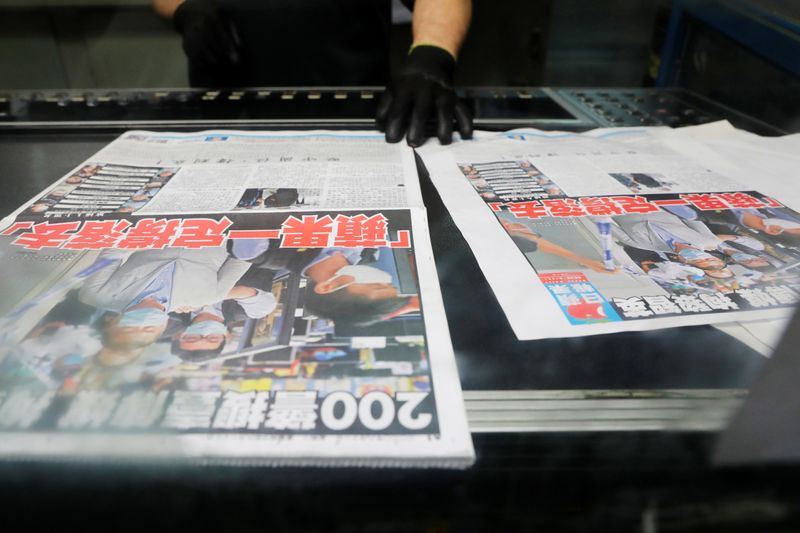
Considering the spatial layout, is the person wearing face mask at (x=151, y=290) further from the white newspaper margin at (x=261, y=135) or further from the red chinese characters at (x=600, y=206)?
the red chinese characters at (x=600, y=206)

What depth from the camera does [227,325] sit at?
0.37 meters

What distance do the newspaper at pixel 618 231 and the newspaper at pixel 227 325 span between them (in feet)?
0.27

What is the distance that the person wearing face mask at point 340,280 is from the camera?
0.39 meters

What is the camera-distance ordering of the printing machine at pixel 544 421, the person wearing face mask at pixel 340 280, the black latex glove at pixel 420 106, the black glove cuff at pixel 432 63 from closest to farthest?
the printing machine at pixel 544 421, the person wearing face mask at pixel 340 280, the black latex glove at pixel 420 106, the black glove cuff at pixel 432 63

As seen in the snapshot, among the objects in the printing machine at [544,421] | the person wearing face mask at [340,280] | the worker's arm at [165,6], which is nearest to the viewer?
the printing machine at [544,421]

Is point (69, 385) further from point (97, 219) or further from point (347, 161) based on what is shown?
point (347, 161)

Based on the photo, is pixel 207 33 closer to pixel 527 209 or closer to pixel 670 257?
pixel 527 209

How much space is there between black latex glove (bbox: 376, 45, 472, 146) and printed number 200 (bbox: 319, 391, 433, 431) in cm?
49

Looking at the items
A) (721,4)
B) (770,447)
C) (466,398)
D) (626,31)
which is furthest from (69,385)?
(626,31)

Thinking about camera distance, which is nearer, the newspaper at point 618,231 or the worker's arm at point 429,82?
the newspaper at point 618,231

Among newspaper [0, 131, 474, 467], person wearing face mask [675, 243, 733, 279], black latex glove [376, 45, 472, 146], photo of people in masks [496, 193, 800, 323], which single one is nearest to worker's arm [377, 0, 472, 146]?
black latex glove [376, 45, 472, 146]

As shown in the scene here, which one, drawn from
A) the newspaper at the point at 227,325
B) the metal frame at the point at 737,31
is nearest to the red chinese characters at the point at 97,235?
the newspaper at the point at 227,325

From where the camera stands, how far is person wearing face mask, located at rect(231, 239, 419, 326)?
386 mm

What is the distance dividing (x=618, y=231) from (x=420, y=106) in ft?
1.27
